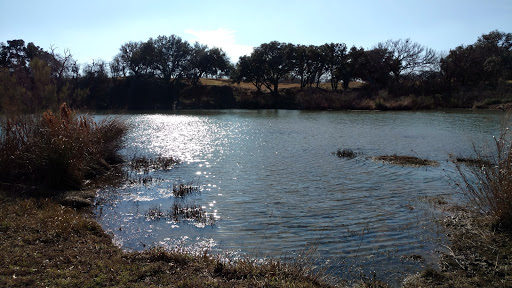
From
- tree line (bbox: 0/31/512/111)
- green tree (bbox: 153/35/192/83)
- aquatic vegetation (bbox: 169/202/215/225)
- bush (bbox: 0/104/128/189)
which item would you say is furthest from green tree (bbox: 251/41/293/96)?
aquatic vegetation (bbox: 169/202/215/225)

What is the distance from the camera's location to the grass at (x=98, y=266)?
500cm

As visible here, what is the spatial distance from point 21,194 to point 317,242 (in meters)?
7.82

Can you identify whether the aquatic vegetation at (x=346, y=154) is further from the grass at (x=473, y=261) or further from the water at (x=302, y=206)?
the grass at (x=473, y=261)

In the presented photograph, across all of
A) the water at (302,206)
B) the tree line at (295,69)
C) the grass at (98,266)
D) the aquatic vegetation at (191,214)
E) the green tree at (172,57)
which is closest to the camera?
the grass at (98,266)

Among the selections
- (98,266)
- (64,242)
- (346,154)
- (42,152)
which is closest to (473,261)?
(98,266)

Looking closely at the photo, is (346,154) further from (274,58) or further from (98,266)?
(274,58)

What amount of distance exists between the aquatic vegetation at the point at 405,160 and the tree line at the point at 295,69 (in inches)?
1953

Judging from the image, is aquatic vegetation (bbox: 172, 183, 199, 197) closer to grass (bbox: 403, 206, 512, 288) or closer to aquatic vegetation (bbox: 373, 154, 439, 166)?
grass (bbox: 403, 206, 512, 288)

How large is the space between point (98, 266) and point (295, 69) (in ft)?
246

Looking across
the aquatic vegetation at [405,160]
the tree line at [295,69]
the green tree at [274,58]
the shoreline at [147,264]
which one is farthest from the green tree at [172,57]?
the shoreline at [147,264]

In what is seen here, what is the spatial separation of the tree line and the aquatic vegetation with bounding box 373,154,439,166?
49.6 m

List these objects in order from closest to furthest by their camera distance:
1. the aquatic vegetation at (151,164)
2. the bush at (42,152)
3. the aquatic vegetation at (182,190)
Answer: the bush at (42,152) → the aquatic vegetation at (182,190) → the aquatic vegetation at (151,164)

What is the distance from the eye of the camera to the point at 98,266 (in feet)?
18.1

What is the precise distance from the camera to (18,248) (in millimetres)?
5914
